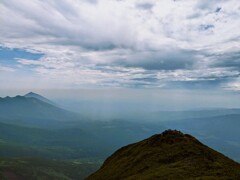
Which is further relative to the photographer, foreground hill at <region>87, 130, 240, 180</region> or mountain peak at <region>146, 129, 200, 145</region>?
mountain peak at <region>146, 129, 200, 145</region>

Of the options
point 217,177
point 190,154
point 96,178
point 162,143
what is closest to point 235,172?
point 217,177

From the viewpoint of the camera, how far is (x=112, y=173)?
103750 millimetres

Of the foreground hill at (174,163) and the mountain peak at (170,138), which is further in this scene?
the mountain peak at (170,138)

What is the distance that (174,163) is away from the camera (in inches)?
3120

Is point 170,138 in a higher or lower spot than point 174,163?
higher

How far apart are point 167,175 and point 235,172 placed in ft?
53.9

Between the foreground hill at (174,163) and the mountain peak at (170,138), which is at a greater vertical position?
the mountain peak at (170,138)

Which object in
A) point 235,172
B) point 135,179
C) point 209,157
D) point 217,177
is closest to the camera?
point 217,177

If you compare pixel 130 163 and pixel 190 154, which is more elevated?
pixel 190 154

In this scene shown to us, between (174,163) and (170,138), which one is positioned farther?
(170,138)

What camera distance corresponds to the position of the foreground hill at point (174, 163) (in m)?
65.3

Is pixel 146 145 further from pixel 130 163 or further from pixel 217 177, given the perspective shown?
pixel 217 177

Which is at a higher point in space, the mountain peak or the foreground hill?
the mountain peak

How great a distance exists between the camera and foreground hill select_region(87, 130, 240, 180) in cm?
6531
